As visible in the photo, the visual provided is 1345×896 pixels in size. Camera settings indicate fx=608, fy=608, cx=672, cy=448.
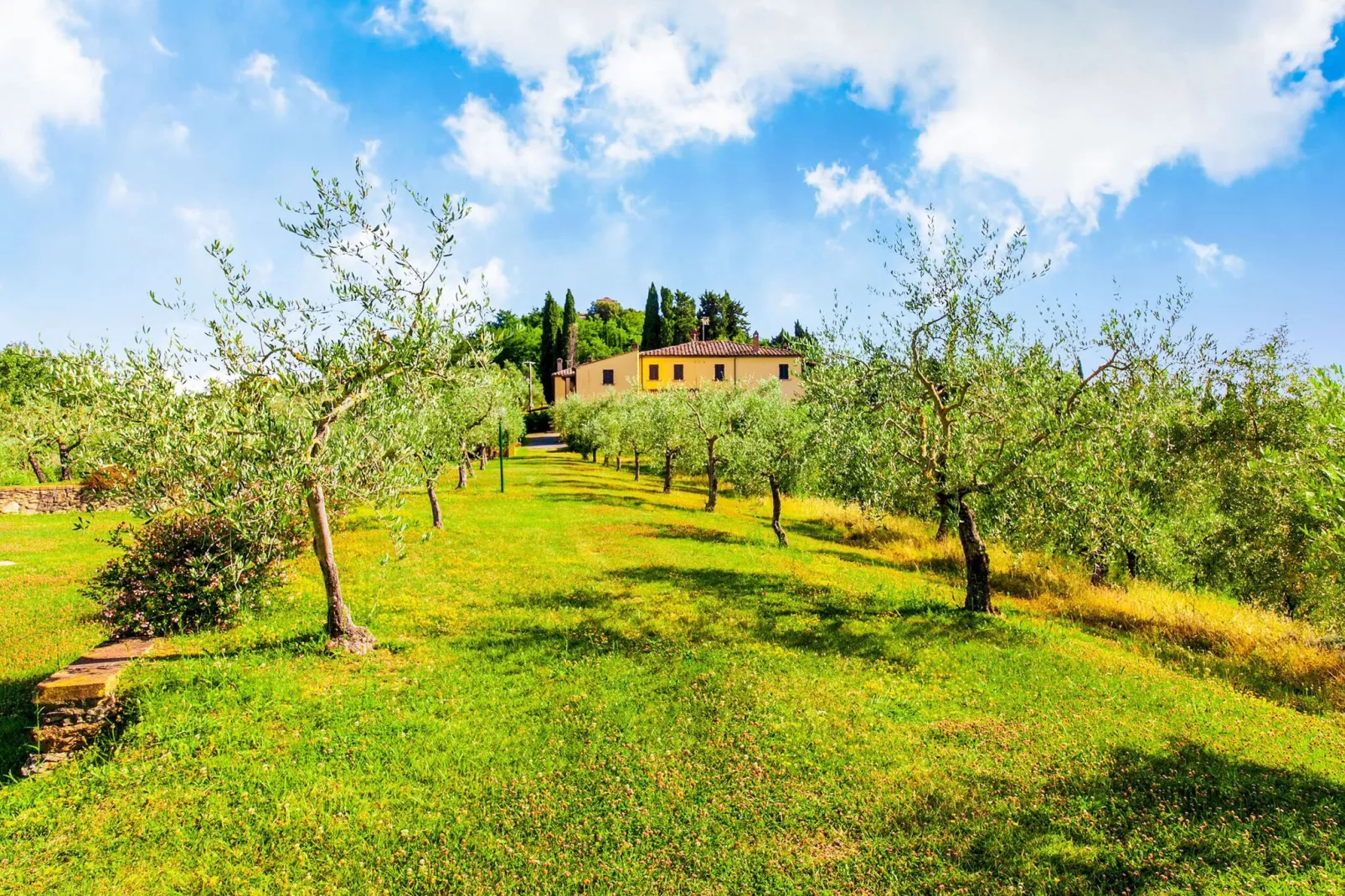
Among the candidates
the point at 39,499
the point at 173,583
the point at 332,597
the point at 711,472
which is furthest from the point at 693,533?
the point at 39,499

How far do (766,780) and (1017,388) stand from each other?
12.2 m

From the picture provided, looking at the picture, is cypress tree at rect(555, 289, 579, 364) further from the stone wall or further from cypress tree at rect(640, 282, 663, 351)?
the stone wall

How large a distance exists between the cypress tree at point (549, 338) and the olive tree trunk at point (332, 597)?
105 m

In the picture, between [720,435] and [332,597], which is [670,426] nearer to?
[720,435]

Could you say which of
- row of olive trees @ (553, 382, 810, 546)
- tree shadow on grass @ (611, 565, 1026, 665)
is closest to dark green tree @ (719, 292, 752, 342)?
row of olive trees @ (553, 382, 810, 546)

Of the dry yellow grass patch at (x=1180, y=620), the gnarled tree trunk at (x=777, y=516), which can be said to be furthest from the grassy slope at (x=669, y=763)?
the gnarled tree trunk at (x=777, y=516)

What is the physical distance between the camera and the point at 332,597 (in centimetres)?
1264

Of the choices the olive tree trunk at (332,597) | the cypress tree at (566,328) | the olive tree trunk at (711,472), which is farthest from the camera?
the cypress tree at (566,328)

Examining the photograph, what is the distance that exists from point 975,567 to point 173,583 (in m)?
18.7

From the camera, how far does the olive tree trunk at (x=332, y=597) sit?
1214cm

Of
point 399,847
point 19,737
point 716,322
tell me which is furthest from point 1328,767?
point 716,322

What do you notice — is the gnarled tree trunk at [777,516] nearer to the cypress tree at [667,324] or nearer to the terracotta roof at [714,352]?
the terracotta roof at [714,352]

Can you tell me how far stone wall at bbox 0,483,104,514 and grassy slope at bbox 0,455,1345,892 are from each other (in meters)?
25.5

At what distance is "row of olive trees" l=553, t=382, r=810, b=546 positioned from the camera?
1117 inches
